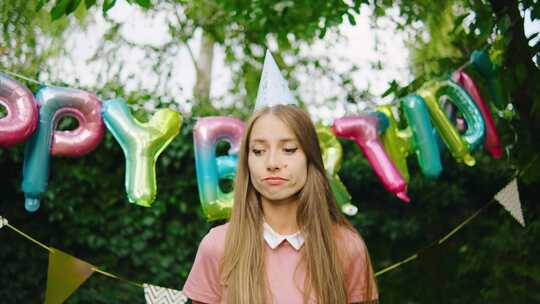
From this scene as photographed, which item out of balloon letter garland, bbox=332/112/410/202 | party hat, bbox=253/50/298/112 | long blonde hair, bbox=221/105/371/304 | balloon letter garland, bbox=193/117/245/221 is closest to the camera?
long blonde hair, bbox=221/105/371/304

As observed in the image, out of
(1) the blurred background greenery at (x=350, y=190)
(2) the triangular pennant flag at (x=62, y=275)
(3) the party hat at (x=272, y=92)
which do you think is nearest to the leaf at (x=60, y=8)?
(1) the blurred background greenery at (x=350, y=190)

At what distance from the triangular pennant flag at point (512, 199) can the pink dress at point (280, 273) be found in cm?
163

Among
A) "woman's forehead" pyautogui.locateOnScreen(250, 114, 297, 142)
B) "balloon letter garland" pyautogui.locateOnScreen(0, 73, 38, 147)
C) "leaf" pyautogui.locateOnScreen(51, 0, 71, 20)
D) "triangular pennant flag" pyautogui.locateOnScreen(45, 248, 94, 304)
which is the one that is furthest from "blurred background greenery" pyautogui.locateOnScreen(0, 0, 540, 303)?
"woman's forehead" pyautogui.locateOnScreen(250, 114, 297, 142)

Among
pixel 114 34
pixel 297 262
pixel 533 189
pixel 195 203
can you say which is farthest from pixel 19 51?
pixel 297 262

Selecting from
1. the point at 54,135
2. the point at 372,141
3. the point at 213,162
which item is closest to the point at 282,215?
the point at 213,162

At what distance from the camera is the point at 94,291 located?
183 inches

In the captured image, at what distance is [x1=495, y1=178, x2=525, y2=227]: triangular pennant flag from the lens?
3.31 metres

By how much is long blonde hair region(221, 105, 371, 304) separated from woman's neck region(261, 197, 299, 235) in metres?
0.02

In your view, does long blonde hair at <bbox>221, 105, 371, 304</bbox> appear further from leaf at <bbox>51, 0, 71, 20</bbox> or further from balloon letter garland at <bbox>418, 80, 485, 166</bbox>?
balloon letter garland at <bbox>418, 80, 485, 166</bbox>

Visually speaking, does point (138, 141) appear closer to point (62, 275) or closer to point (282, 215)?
point (62, 275)

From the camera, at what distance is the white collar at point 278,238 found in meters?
1.83

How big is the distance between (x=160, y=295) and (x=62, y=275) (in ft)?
1.26

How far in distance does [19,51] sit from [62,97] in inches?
145

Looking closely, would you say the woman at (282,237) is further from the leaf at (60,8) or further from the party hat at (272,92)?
the leaf at (60,8)
